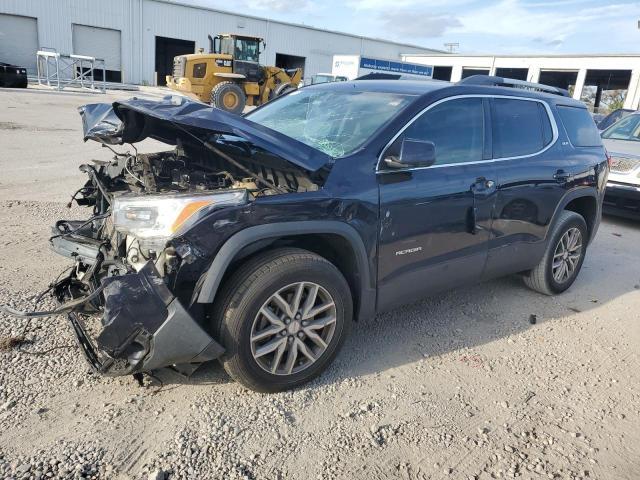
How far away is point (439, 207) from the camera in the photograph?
11.5 feet

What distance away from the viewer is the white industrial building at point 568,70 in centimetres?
3420

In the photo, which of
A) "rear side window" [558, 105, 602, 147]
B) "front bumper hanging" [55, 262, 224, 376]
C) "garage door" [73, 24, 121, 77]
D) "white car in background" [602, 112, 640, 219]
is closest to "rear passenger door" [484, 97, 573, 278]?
"rear side window" [558, 105, 602, 147]

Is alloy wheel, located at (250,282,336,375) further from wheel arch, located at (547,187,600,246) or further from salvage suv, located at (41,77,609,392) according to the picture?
wheel arch, located at (547,187,600,246)

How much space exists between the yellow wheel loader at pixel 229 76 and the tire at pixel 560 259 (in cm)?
1628

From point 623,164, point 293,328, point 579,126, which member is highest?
point 579,126

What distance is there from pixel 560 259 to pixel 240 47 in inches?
776

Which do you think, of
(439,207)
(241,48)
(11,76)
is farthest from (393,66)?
(439,207)

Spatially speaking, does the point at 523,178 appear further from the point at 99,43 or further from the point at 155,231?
the point at 99,43

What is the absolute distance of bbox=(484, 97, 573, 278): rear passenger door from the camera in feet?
13.2

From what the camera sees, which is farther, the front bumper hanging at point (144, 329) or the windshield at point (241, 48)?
the windshield at point (241, 48)

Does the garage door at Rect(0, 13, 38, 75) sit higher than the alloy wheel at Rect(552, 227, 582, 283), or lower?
higher

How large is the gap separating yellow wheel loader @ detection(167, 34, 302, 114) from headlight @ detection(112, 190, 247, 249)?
1729 cm

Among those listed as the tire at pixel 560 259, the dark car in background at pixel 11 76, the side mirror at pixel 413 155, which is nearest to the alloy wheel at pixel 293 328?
the side mirror at pixel 413 155

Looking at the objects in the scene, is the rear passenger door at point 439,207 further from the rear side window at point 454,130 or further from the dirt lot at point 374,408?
the dirt lot at point 374,408
